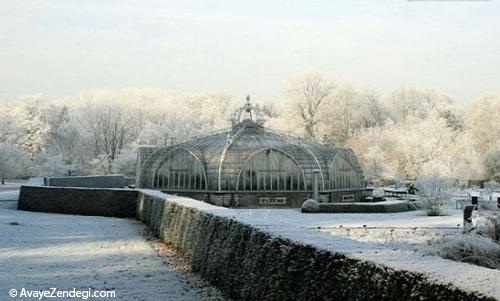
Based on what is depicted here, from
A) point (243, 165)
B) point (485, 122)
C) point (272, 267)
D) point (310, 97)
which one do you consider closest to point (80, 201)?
point (243, 165)

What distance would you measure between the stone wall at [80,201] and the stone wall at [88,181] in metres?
4.82

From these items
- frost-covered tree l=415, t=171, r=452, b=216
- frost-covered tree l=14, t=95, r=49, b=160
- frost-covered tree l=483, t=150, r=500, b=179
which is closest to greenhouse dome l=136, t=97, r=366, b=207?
frost-covered tree l=415, t=171, r=452, b=216

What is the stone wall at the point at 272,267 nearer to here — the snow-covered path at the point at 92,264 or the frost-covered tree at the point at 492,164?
the snow-covered path at the point at 92,264

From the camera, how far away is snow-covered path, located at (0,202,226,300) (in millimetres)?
10445

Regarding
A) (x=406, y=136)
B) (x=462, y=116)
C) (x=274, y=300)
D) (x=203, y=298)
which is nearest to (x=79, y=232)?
(x=203, y=298)

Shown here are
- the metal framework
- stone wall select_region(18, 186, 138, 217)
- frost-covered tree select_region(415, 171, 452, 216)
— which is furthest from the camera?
the metal framework

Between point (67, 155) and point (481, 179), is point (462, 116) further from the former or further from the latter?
point (67, 155)

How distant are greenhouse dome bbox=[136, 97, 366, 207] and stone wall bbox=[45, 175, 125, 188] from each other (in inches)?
133

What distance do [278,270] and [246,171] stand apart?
25540mm

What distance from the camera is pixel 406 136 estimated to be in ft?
196

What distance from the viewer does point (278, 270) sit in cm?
775

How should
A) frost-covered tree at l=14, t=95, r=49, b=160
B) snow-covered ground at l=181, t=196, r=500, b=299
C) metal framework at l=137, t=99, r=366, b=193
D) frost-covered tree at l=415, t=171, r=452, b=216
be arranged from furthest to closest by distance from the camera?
1. frost-covered tree at l=14, t=95, r=49, b=160
2. metal framework at l=137, t=99, r=366, b=193
3. frost-covered tree at l=415, t=171, r=452, b=216
4. snow-covered ground at l=181, t=196, r=500, b=299

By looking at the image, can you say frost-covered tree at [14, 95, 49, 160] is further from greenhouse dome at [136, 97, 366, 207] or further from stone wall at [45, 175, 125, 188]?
greenhouse dome at [136, 97, 366, 207]

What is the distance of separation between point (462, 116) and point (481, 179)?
17.2m
